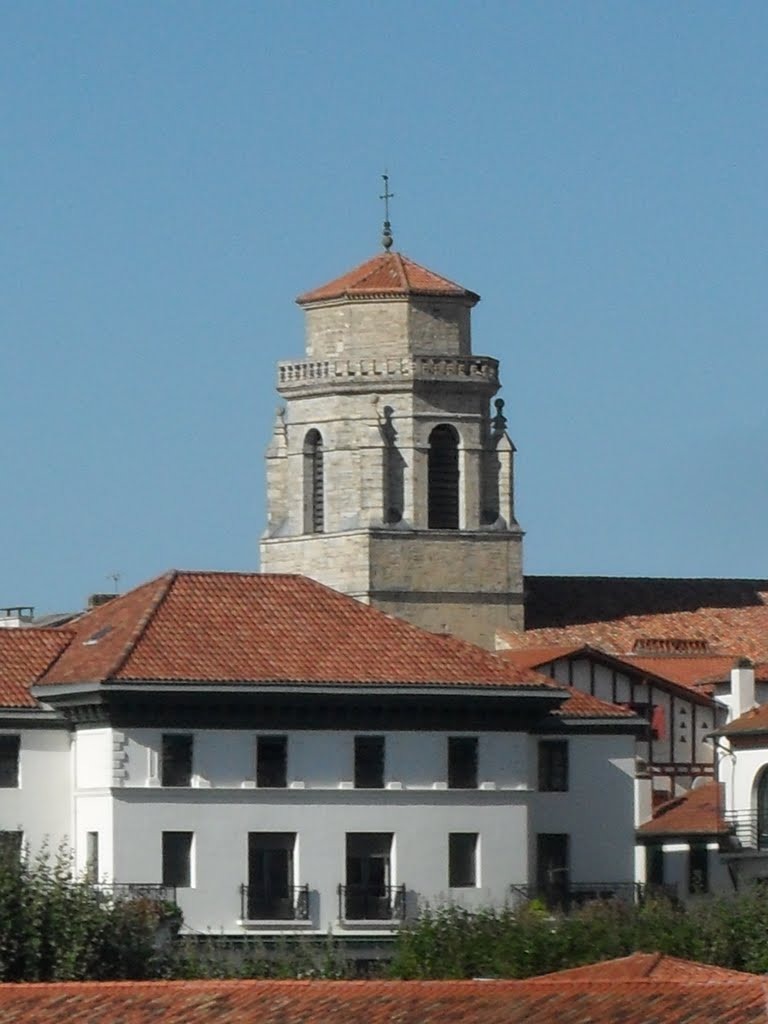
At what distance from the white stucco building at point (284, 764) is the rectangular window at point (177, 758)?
4 cm

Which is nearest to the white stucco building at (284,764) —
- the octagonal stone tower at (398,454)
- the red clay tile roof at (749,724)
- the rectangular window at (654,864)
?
the red clay tile roof at (749,724)

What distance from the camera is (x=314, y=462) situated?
130000 millimetres

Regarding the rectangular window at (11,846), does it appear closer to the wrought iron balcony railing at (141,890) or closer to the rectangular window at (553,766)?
the wrought iron balcony railing at (141,890)

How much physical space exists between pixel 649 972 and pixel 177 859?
31.2m

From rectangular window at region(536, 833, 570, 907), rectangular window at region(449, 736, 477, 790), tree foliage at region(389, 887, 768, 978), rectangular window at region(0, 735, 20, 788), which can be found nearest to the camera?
tree foliage at region(389, 887, 768, 978)

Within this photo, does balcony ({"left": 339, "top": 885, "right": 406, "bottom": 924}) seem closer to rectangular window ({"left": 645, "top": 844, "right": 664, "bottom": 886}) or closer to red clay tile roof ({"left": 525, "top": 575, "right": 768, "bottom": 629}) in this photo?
rectangular window ({"left": 645, "top": 844, "right": 664, "bottom": 886})

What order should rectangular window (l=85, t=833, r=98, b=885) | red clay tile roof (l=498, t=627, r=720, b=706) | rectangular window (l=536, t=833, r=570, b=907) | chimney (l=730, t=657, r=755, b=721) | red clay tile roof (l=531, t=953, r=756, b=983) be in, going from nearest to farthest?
red clay tile roof (l=531, t=953, r=756, b=983) < rectangular window (l=85, t=833, r=98, b=885) < rectangular window (l=536, t=833, r=570, b=907) < chimney (l=730, t=657, r=755, b=721) < red clay tile roof (l=498, t=627, r=720, b=706)

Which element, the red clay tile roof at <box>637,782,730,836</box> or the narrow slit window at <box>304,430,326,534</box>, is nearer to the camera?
the red clay tile roof at <box>637,782,730,836</box>

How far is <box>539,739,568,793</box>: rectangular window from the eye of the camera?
8950 centimetres

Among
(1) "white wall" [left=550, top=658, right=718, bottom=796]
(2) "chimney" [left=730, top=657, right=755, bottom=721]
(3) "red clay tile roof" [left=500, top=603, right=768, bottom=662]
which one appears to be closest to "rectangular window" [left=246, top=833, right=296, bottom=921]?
(2) "chimney" [left=730, top=657, right=755, bottom=721]

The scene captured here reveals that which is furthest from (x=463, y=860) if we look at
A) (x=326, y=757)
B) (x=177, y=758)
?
(x=177, y=758)

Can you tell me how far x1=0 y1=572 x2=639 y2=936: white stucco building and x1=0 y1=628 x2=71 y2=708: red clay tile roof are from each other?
0.22 ft

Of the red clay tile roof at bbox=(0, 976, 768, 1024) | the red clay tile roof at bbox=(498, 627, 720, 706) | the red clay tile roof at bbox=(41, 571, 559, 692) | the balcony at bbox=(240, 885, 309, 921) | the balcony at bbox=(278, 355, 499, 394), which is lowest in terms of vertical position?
the red clay tile roof at bbox=(0, 976, 768, 1024)

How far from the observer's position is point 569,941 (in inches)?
2761
